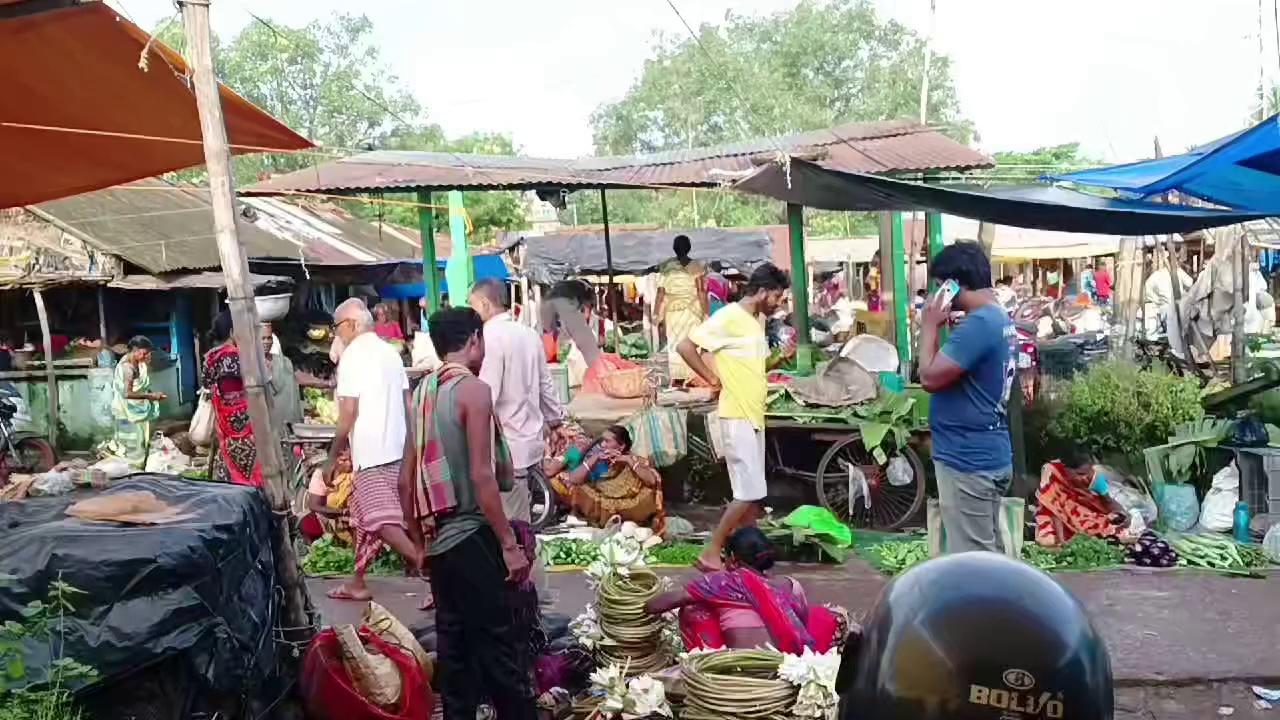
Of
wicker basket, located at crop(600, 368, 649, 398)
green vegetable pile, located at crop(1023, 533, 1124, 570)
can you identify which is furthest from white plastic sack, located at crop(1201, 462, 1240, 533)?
wicker basket, located at crop(600, 368, 649, 398)

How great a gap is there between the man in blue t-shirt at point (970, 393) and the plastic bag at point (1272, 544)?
3.32m

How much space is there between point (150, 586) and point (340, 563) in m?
4.35

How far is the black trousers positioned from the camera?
4523 millimetres

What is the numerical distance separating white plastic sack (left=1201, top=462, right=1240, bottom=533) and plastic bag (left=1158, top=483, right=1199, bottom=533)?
0.29ft

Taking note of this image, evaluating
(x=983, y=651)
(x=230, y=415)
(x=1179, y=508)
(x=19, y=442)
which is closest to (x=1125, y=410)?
(x=1179, y=508)

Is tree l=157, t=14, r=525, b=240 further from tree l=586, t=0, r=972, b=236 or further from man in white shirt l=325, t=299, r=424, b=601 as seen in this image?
man in white shirt l=325, t=299, r=424, b=601

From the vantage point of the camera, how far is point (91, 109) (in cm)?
586

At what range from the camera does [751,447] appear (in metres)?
7.07

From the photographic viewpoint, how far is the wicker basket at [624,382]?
11.8 meters

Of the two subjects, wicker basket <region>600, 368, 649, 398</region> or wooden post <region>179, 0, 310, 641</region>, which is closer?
wooden post <region>179, 0, 310, 641</region>

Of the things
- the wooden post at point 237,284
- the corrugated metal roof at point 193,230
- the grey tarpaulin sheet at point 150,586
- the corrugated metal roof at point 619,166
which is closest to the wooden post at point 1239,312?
the corrugated metal roof at point 619,166

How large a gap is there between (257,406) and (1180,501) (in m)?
6.66

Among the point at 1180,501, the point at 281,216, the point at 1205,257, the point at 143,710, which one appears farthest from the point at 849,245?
the point at 143,710

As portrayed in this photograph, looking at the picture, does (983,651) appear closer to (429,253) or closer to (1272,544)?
(1272,544)
